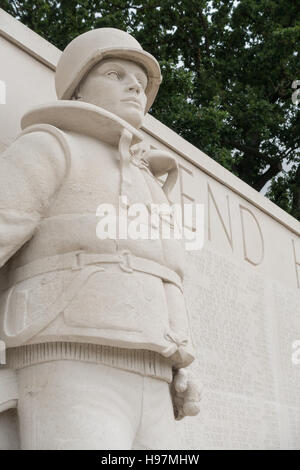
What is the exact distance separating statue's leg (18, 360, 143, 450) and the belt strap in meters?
0.39

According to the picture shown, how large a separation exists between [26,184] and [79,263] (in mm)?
412

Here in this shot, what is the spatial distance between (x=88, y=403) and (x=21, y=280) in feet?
2.08

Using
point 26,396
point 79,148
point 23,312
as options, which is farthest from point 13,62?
point 26,396

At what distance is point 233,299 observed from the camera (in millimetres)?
5598

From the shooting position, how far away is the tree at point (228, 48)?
1092 cm

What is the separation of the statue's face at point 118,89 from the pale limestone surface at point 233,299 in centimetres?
86

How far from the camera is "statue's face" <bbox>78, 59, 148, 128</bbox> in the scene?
3250 millimetres

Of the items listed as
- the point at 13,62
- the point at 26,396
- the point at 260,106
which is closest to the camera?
the point at 26,396

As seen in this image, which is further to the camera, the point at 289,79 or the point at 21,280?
the point at 289,79

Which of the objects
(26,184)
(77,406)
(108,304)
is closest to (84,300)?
(108,304)

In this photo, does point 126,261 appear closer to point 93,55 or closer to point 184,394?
point 184,394

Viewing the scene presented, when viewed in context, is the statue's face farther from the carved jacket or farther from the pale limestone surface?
the pale limestone surface

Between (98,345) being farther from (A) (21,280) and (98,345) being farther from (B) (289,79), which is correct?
(B) (289,79)
